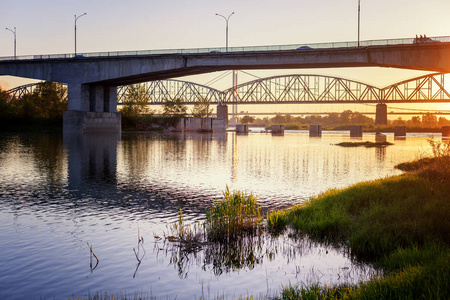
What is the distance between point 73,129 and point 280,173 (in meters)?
69.2

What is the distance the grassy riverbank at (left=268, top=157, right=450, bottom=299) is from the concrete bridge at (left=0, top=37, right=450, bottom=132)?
57.5 metres

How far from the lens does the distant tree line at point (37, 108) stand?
354 feet

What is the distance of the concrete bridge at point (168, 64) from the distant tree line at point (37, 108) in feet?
57.7

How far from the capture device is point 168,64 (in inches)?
3250

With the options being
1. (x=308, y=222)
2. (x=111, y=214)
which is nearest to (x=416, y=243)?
(x=308, y=222)

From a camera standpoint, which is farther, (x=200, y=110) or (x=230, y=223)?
(x=200, y=110)

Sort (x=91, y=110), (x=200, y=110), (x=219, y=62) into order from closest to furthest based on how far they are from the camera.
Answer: (x=219, y=62) → (x=91, y=110) → (x=200, y=110)

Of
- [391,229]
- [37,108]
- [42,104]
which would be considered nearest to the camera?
[391,229]

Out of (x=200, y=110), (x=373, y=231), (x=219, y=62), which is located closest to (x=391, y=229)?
(x=373, y=231)

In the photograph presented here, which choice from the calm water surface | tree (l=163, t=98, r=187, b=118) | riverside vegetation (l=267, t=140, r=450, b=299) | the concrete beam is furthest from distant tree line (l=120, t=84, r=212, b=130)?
riverside vegetation (l=267, t=140, r=450, b=299)

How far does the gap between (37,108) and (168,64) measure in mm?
46062

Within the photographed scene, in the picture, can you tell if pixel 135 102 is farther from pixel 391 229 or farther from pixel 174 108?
pixel 391 229

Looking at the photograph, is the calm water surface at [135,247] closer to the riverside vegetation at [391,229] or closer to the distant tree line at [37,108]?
the riverside vegetation at [391,229]

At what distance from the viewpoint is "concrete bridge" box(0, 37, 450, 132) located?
Result: 232 feet
